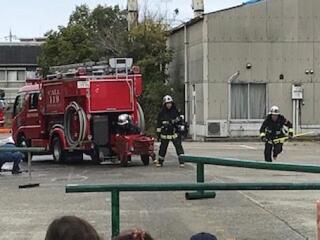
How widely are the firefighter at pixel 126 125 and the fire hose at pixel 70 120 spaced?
908 mm

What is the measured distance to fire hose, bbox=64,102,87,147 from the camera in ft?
65.1

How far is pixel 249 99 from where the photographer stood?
34750mm

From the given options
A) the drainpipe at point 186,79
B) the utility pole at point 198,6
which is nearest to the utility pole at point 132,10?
the utility pole at point 198,6

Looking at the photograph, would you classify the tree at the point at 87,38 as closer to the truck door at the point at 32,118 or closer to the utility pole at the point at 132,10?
the utility pole at the point at 132,10

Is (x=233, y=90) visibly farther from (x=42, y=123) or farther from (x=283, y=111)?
(x=42, y=123)

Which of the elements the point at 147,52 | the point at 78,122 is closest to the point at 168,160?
the point at 78,122

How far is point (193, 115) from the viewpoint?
3584 cm

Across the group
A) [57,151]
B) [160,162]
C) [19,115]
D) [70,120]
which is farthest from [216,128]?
[160,162]

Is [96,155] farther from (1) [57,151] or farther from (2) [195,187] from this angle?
(2) [195,187]

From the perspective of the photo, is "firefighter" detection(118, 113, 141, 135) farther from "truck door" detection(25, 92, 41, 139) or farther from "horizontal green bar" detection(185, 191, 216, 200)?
"horizontal green bar" detection(185, 191, 216, 200)

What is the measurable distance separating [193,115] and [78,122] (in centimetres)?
1604

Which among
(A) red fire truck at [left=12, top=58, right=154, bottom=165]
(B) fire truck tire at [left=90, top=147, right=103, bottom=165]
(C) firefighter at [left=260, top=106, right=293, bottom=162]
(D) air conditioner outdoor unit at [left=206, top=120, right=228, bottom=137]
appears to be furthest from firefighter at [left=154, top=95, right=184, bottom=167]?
(D) air conditioner outdoor unit at [left=206, top=120, right=228, bottom=137]

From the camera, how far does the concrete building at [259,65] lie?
3447 centimetres

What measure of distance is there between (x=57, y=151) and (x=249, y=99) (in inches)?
590
